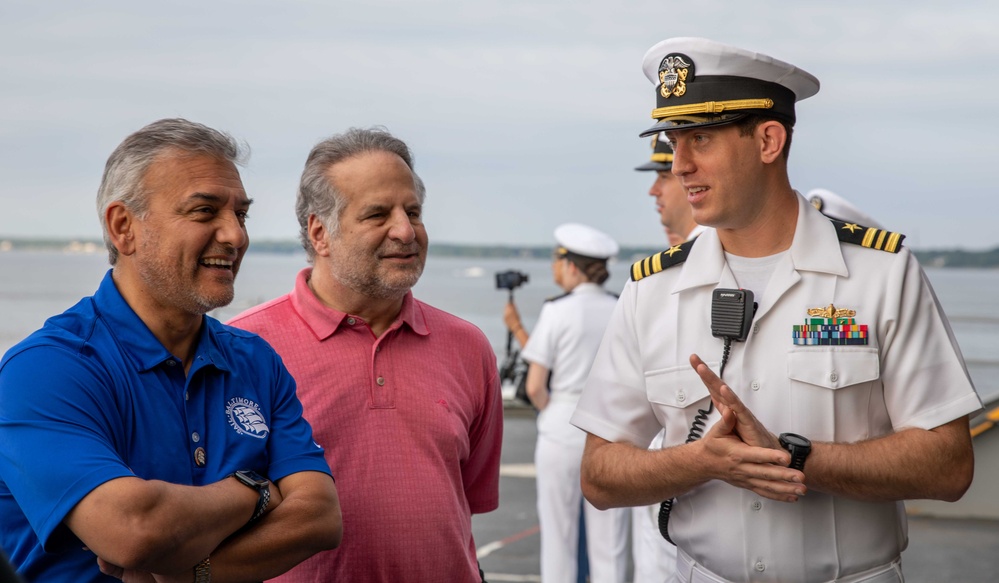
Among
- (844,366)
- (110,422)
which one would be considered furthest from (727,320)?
(110,422)

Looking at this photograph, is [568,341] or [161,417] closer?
[161,417]

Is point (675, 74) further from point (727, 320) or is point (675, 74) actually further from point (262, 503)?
point (262, 503)

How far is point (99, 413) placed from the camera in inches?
82.9

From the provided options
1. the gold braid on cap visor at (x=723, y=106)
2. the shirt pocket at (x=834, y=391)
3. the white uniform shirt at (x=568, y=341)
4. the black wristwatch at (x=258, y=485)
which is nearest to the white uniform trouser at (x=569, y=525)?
the white uniform shirt at (x=568, y=341)

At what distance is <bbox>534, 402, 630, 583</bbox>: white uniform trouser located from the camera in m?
6.24

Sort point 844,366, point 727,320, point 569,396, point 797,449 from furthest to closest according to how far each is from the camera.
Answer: point 569,396 → point 727,320 → point 844,366 → point 797,449

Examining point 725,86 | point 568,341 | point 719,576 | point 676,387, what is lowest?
point 568,341

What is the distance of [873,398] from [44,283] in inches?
3932

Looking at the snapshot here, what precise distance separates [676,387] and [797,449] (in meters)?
0.42

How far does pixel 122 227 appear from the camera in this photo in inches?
92.4

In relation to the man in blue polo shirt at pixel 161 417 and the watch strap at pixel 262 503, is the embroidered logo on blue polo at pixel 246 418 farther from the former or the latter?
the watch strap at pixel 262 503

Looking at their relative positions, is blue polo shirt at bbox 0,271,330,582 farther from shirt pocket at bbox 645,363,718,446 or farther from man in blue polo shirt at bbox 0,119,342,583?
shirt pocket at bbox 645,363,718,446

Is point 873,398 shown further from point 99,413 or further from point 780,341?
point 99,413

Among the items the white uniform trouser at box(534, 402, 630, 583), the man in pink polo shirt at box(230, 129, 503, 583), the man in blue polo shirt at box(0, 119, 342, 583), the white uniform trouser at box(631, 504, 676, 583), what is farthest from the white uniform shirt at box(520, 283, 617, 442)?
the man in blue polo shirt at box(0, 119, 342, 583)
